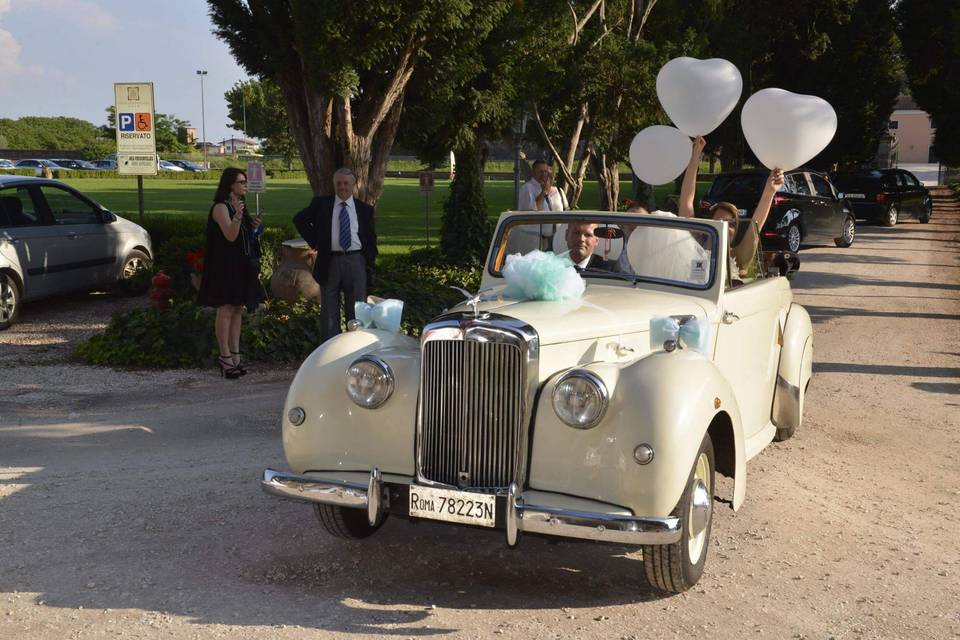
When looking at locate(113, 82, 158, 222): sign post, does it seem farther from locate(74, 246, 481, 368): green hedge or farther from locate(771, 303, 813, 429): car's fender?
locate(771, 303, 813, 429): car's fender

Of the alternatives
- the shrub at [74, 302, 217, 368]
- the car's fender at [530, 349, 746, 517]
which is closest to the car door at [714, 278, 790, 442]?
the car's fender at [530, 349, 746, 517]

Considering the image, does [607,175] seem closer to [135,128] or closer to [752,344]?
[135,128]

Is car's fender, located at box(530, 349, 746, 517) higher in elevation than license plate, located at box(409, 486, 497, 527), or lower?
A: higher

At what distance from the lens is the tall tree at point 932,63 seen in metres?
34.9

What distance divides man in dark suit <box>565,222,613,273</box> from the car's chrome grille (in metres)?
1.73

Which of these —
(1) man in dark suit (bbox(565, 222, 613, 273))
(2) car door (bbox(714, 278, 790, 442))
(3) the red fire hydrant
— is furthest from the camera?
(3) the red fire hydrant

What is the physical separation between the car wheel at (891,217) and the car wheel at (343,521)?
27.6 meters

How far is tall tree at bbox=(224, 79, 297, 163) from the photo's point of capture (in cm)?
8725

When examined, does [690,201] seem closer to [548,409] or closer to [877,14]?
[548,409]

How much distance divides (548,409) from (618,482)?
45 centimetres

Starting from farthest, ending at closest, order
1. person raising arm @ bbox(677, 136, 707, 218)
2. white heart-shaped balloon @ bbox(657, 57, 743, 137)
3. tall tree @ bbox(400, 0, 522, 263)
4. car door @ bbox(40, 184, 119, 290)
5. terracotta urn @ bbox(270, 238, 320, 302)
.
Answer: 1. car door @ bbox(40, 184, 119, 290)
2. tall tree @ bbox(400, 0, 522, 263)
3. terracotta urn @ bbox(270, 238, 320, 302)
4. white heart-shaped balloon @ bbox(657, 57, 743, 137)
5. person raising arm @ bbox(677, 136, 707, 218)

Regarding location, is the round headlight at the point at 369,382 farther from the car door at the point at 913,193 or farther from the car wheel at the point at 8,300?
the car door at the point at 913,193

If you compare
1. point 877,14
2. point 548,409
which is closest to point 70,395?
point 548,409

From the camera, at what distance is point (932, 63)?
3891 cm
